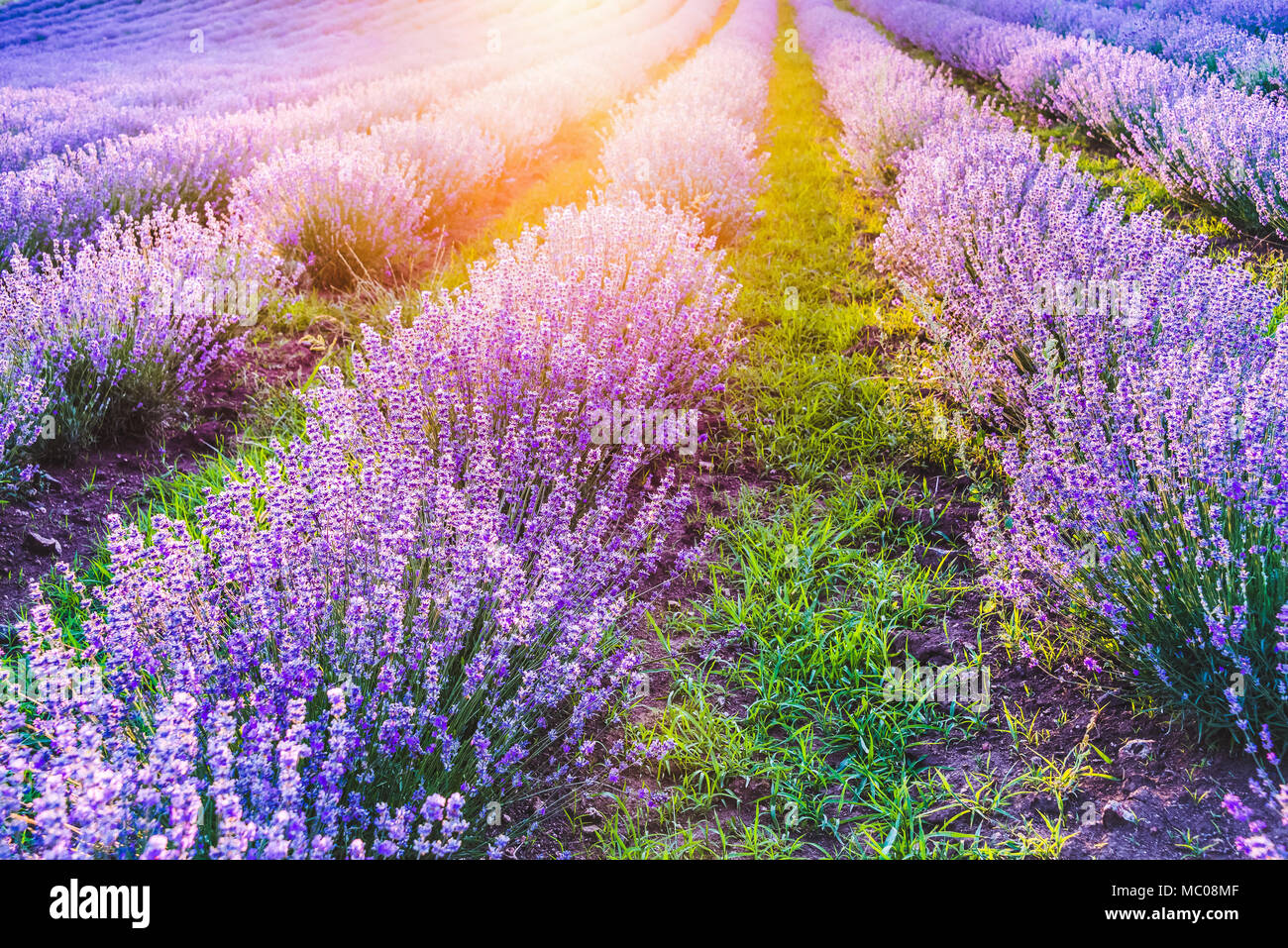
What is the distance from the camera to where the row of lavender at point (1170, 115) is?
421 cm

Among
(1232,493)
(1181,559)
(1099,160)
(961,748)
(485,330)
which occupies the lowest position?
(961,748)

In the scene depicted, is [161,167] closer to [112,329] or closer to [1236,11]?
[112,329]

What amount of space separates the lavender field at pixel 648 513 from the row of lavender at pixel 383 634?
0.05 feet

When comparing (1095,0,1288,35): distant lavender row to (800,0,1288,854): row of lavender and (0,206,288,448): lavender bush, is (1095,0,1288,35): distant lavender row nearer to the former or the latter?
(800,0,1288,854): row of lavender

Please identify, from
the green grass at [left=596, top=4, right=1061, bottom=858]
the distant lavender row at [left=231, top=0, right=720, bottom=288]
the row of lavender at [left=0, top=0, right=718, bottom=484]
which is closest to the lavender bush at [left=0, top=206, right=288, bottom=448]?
the row of lavender at [left=0, top=0, right=718, bottom=484]

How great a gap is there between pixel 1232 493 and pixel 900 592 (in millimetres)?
916

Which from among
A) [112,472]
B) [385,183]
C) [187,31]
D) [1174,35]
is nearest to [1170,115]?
[385,183]

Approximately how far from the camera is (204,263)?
3.48 meters

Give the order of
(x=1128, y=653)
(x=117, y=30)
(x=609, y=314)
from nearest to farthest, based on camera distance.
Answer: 1. (x=1128, y=653)
2. (x=609, y=314)
3. (x=117, y=30)

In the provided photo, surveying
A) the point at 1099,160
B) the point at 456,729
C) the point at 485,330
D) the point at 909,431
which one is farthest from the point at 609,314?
the point at 1099,160

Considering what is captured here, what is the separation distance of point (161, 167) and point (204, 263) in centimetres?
202

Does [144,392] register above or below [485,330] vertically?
below

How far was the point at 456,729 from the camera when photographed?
1609mm

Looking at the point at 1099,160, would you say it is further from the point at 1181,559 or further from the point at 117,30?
the point at 117,30
